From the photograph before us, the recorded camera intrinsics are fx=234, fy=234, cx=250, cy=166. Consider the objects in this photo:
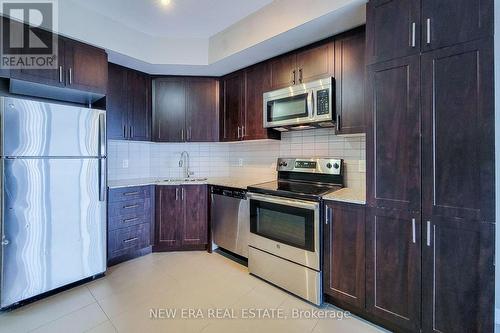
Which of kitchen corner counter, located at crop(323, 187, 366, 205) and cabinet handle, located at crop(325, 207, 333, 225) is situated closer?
kitchen corner counter, located at crop(323, 187, 366, 205)

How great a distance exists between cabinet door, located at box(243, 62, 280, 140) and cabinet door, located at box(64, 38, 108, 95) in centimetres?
157

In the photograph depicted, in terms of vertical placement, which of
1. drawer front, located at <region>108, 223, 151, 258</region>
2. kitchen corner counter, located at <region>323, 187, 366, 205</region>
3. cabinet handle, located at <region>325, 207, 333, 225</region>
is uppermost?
kitchen corner counter, located at <region>323, 187, 366, 205</region>

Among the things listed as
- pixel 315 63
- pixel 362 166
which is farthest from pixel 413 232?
pixel 315 63

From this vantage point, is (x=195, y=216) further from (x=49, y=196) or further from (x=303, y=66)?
(x=303, y=66)

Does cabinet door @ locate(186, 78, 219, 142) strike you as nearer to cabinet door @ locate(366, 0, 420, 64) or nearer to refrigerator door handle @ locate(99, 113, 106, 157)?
refrigerator door handle @ locate(99, 113, 106, 157)

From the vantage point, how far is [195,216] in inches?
120

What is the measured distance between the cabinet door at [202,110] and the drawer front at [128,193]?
0.89 metres

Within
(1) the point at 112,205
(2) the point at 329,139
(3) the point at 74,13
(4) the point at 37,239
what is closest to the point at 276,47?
(2) the point at 329,139

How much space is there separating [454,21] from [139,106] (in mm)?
3139

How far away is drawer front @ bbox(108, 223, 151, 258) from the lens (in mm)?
2643

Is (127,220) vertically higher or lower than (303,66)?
lower

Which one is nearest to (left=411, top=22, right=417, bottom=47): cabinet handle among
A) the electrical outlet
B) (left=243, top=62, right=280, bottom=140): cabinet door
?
the electrical outlet

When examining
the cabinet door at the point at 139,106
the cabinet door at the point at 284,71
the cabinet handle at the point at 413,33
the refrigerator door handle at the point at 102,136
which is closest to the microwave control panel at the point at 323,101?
the cabinet door at the point at 284,71

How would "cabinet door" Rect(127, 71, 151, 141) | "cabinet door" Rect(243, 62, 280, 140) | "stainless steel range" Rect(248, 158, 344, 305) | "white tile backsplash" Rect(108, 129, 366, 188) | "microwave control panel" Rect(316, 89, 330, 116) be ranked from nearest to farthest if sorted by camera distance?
"stainless steel range" Rect(248, 158, 344, 305), "microwave control panel" Rect(316, 89, 330, 116), "white tile backsplash" Rect(108, 129, 366, 188), "cabinet door" Rect(243, 62, 280, 140), "cabinet door" Rect(127, 71, 151, 141)
